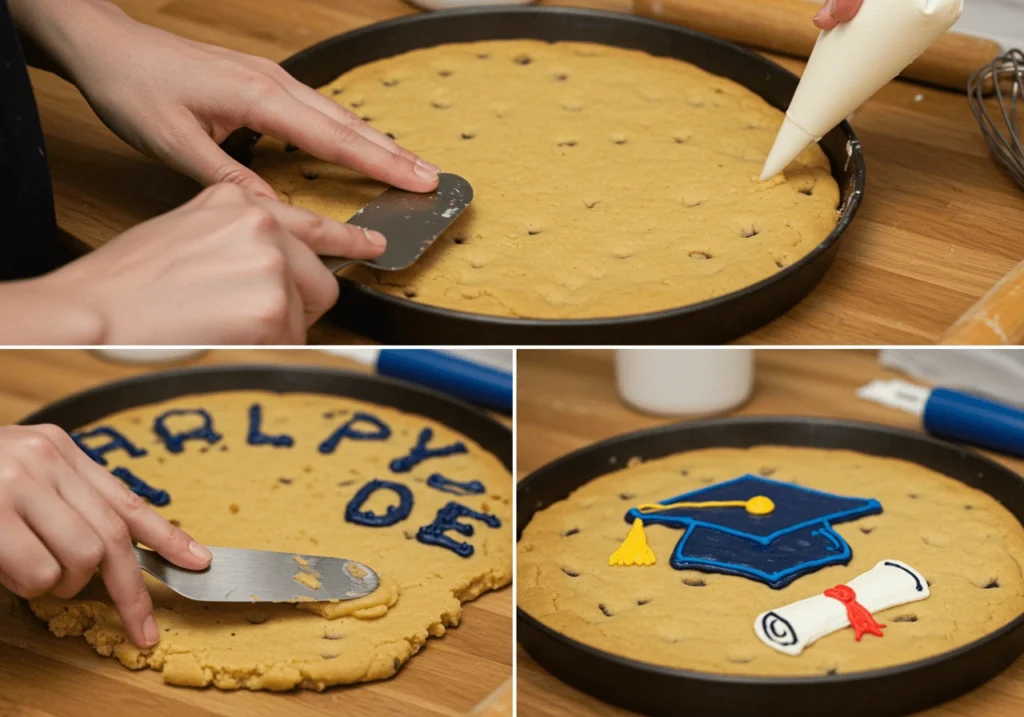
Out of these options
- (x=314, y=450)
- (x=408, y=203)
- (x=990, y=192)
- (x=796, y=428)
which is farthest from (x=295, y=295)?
(x=990, y=192)

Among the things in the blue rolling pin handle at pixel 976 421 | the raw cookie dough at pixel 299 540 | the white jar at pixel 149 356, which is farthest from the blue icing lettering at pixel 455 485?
the blue rolling pin handle at pixel 976 421

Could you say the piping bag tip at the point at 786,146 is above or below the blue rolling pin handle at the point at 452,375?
above

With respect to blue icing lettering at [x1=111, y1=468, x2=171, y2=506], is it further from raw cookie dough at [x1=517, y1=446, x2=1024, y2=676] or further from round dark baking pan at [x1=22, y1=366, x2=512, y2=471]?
raw cookie dough at [x1=517, y1=446, x2=1024, y2=676]

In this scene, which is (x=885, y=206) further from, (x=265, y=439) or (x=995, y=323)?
(x=265, y=439)

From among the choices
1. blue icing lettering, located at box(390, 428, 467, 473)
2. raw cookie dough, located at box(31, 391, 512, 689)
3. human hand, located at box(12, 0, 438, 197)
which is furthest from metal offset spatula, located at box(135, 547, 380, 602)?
human hand, located at box(12, 0, 438, 197)

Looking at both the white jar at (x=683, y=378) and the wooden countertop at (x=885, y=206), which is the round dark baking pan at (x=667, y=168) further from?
the white jar at (x=683, y=378)

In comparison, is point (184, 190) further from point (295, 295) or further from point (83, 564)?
point (83, 564)
